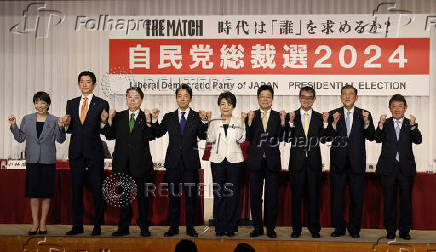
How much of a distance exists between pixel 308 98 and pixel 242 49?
104 inches

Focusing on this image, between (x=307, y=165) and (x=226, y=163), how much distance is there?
68 cm

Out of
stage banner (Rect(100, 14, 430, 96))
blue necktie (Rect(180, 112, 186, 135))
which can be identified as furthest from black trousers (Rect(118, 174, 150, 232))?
stage banner (Rect(100, 14, 430, 96))

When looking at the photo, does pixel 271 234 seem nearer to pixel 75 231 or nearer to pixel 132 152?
pixel 132 152

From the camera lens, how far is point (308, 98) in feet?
14.1

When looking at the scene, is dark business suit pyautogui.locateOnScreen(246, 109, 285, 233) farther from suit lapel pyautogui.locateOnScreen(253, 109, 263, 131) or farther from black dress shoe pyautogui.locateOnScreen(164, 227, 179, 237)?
black dress shoe pyautogui.locateOnScreen(164, 227, 179, 237)

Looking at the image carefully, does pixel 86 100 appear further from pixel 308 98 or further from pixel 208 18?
pixel 208 18

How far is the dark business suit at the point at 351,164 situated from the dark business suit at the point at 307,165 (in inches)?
5.9

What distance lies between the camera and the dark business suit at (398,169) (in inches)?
168

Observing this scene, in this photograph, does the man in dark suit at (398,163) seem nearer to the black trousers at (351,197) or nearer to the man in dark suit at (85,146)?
the black trousers at (351,197)

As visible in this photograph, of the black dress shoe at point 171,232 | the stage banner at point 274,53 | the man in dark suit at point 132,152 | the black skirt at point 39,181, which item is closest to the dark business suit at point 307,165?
the black dress shoe at point 171,232

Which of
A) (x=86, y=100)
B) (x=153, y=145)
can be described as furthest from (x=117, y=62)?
→ (x=86, y=100)

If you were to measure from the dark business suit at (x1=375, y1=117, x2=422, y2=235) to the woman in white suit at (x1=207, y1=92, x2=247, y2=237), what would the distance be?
3.92 ft

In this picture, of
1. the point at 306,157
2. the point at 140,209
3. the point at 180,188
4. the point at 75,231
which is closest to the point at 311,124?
the point at 306,157

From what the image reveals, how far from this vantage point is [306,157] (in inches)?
169
